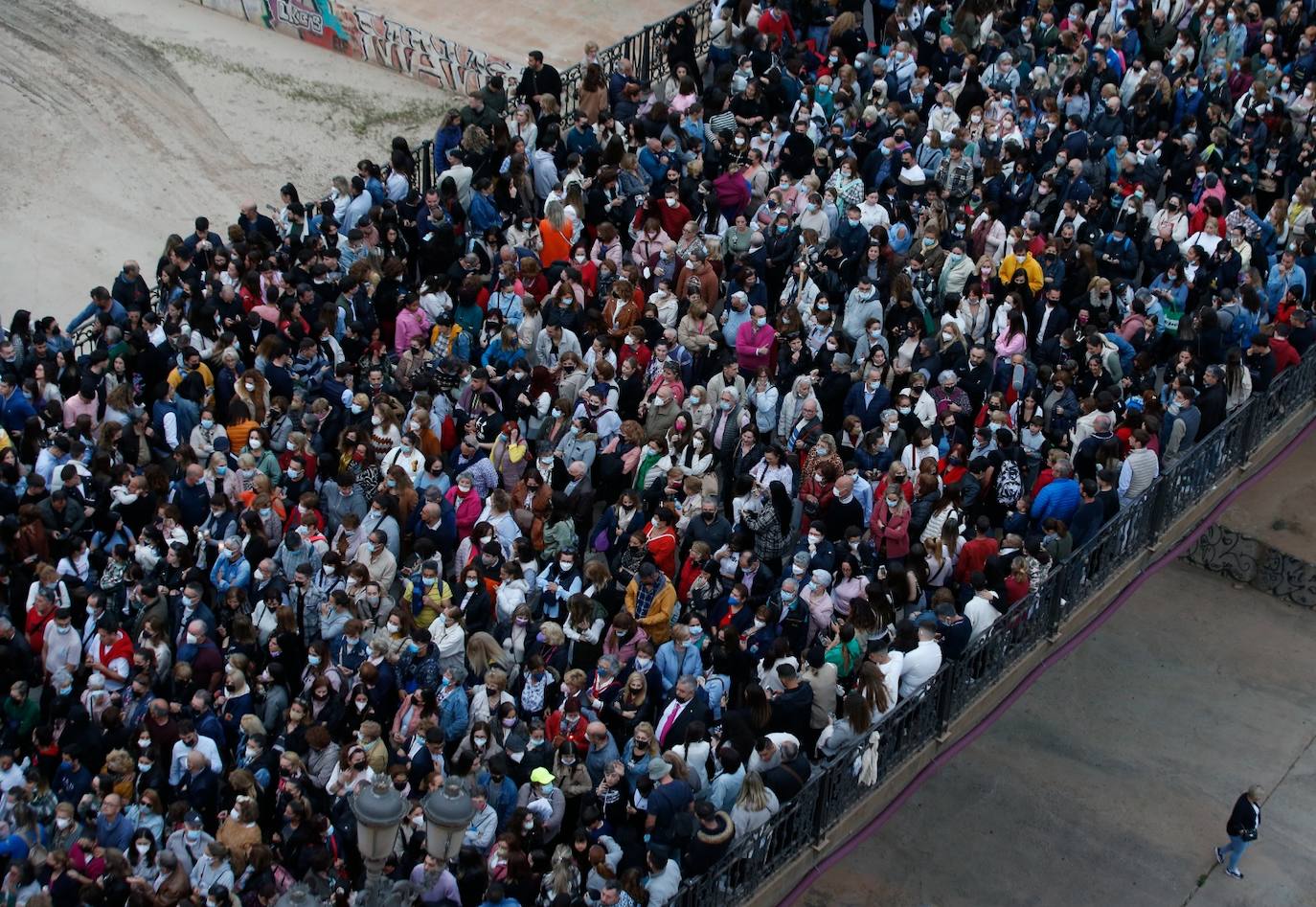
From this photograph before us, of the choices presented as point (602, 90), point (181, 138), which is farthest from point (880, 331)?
point (181, 138)

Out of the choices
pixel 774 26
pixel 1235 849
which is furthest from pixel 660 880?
pixel 774 26

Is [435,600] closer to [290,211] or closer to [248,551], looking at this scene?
[248,551]

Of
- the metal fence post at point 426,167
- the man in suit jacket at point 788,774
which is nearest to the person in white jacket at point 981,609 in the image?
the man in suit jacket at point 788,774

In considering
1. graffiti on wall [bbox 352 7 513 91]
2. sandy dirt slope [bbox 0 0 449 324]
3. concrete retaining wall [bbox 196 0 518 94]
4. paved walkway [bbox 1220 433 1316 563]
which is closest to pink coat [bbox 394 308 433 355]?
sandy dirt slope [bbox 0 0 449 324]

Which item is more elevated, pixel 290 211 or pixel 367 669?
pixel 290 211

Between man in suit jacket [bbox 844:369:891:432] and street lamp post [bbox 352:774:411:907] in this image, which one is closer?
street lamp post [bbox 352:774:411:907]

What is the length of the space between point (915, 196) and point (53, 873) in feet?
44.5

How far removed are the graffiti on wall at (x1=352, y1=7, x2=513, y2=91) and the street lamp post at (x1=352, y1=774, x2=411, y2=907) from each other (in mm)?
21778

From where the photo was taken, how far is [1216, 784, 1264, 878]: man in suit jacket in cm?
2089

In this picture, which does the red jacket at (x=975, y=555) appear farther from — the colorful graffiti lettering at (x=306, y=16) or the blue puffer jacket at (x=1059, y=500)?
the colorful graffiti lettering at (x=306, y=16)

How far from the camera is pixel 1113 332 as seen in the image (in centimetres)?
2219

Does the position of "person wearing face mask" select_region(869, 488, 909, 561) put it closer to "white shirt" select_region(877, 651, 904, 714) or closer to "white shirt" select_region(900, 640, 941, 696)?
"white shirt" select_region(900, 640, 941, 696)

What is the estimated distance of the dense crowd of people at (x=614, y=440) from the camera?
17.1 m

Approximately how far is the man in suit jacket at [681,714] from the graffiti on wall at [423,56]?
18064 millimetres
